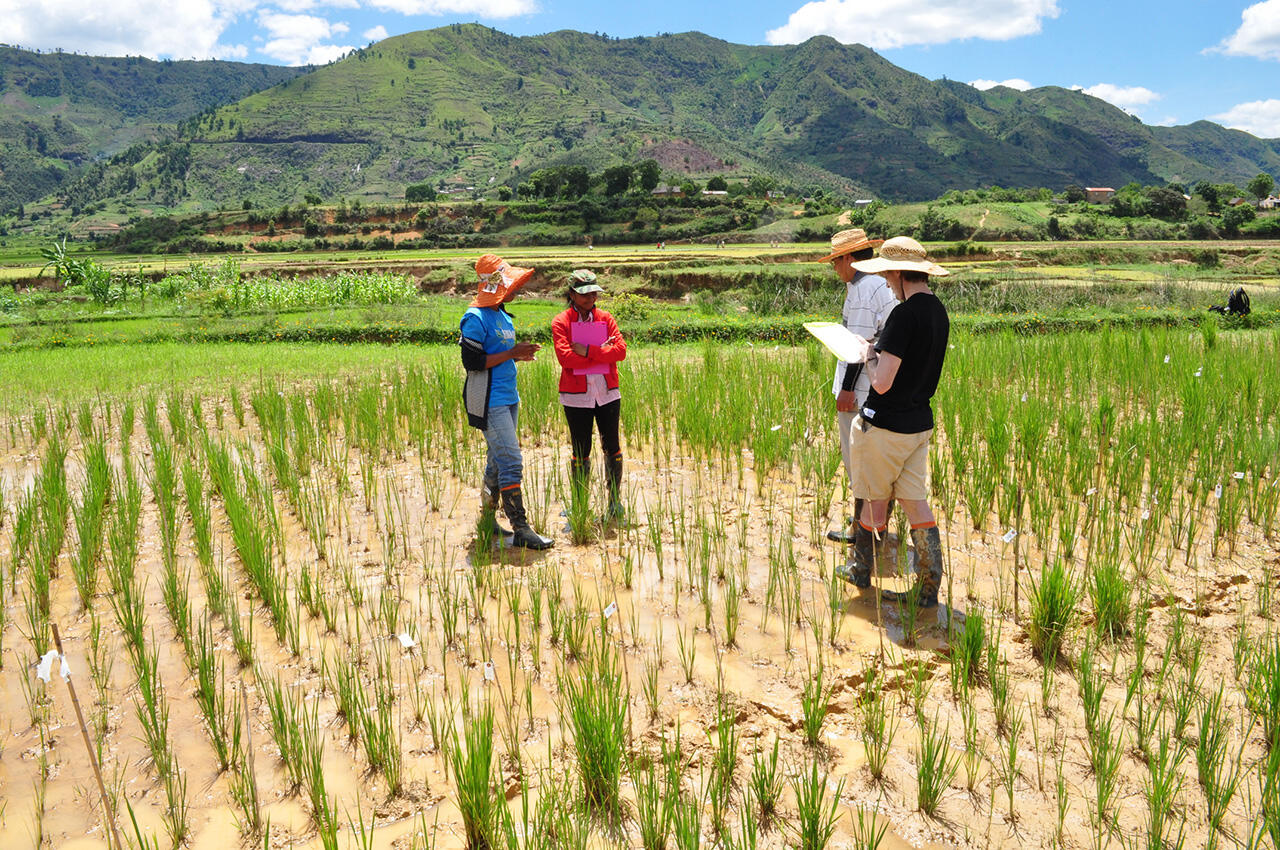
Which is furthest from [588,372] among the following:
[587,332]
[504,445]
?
[504,445]

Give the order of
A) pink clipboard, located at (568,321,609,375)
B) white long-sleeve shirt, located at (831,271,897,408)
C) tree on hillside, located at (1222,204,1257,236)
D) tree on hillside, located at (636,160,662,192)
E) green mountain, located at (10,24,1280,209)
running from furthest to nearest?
green mountain, located at (10,24,1280,209) → tree on hillside, located at (636,160,662,192) → tree on hillside, located at (1222,204,1257,236) → pink clipboard, located at (568,321,609,375) → white long-sleeve shirt, located at (831,271,897,408)

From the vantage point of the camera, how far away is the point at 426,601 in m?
4.02

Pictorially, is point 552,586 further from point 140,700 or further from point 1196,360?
point 1196,360

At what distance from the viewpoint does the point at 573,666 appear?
3.37m

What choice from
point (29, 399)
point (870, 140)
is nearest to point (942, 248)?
point (29, 399)

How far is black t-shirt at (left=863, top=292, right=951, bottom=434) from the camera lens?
3523 millimetres

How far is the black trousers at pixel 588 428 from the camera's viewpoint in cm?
503

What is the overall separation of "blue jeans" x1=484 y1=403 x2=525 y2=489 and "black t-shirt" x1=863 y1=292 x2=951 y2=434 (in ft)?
6.68

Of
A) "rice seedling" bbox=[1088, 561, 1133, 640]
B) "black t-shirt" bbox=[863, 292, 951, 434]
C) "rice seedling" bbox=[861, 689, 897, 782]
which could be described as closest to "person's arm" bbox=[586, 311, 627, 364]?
"black t-shirt" bbox=[863, 292, 951, 434]

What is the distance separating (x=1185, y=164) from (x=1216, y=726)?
24285 cm

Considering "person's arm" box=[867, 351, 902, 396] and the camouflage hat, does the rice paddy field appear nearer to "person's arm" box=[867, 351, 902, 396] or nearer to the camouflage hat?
"person's arm" box=[867, 351, 902, 396]

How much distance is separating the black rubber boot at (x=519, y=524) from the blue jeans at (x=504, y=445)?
0.07 m

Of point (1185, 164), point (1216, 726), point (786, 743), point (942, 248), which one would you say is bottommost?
point (786, 743)

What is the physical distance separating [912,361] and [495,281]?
238cm
